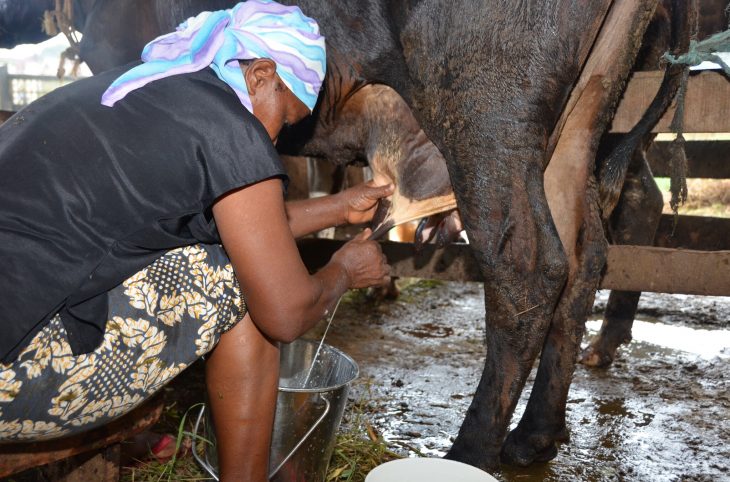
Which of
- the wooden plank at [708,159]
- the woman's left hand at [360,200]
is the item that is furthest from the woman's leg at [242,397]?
the wooden plank at [708,159]

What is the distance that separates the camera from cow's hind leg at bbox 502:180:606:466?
8.71 feet

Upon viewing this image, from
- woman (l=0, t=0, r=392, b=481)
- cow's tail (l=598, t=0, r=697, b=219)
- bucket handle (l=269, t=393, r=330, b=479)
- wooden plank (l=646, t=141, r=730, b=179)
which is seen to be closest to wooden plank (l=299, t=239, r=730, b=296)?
cow's tail (l=598, t=0, r=697, b=219)

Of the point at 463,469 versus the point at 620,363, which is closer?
the point at 463,469

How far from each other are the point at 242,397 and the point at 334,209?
77 centimetres

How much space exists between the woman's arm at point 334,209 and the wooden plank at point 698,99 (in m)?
0.99

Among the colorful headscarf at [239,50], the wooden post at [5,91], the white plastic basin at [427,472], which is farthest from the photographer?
the wooden post at [5,91]


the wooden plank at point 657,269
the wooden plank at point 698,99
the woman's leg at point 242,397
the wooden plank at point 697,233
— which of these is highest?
the wooden plank at point 698,99

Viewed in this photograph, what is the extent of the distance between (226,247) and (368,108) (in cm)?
137

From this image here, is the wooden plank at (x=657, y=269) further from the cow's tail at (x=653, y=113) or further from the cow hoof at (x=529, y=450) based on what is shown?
the cow hoof at (x=529, y=450)

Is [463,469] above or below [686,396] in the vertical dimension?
above

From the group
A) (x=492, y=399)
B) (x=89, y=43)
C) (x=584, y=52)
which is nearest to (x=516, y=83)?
(x=584, y=52)

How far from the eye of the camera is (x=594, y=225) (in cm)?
268

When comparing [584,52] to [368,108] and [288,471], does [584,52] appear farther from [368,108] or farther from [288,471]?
[288,471]

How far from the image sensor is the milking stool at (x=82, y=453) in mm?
1783
